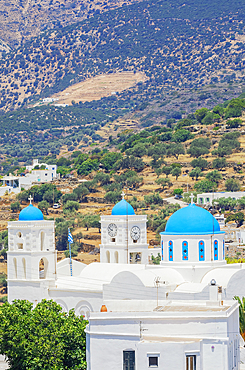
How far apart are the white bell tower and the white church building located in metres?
0.07

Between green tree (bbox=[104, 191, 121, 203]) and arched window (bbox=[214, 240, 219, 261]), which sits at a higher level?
green tree (bbox=[104, 191, 121, 203])

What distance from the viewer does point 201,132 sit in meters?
134

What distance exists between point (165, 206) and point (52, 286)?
56.4 m

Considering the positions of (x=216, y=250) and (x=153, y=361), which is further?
(x=216, y=250)

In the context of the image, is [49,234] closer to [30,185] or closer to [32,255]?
[32,255]

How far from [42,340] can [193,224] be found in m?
14.2

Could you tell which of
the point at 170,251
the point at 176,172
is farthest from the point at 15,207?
the point at 170,251

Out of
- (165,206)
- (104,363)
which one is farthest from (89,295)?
(165,206)

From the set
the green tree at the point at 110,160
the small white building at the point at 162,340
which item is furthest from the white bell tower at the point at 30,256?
the green tree at the point at 110,160

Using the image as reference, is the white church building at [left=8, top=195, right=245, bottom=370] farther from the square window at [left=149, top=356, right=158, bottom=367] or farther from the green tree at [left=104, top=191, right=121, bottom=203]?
the green tree at [left=104, top=191, right=121, bottom=203]

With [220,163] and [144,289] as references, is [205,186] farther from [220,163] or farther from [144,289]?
[144,289]

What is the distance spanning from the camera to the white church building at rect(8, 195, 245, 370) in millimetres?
28812

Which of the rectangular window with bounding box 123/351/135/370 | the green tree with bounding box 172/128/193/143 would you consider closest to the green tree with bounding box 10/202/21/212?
the green tree with bounding box 172/128/193/143

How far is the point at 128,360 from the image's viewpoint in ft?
94.8
